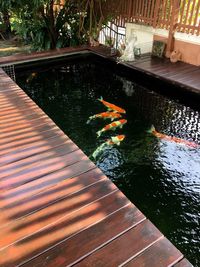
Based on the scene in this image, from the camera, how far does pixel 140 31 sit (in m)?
7.57

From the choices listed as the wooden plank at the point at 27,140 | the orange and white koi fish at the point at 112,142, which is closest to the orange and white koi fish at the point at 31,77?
the orange and white koi fish at the point at 112,142

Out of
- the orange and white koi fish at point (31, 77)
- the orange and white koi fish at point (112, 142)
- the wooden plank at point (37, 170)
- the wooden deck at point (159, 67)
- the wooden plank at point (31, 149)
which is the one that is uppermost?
the wooden deck at point (159, 67)

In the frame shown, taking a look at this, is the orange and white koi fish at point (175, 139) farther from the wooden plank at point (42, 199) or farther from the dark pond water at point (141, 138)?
the wooden plank at point (42, 199)

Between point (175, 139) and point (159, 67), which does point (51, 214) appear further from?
point (159, 67)

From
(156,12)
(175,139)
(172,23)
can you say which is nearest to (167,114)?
(175,139)

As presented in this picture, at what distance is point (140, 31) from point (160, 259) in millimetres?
6860

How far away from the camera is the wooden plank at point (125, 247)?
184cm

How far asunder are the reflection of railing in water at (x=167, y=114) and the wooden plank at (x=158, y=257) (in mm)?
2864

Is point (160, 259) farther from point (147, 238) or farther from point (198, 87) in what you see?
point (198, 87)

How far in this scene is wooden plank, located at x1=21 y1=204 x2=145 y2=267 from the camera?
6.07 feet

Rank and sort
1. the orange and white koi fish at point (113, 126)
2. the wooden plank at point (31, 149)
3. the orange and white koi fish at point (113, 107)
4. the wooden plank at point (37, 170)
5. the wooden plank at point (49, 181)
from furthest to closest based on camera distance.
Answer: the orange and white koi fish at point (113, 107) < the orange and white koi fish at point (113, 126) < the wooden plank at point (31, 149) < the wooden plank at point (37, 170) < the wooden plank at point (49, 181)

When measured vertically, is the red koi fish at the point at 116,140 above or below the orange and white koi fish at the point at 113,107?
below

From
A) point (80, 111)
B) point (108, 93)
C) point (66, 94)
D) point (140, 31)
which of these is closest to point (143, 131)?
point (80, 111)

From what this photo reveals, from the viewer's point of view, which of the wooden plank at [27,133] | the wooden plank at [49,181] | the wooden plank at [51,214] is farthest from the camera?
the wooden plank at [27,133]
